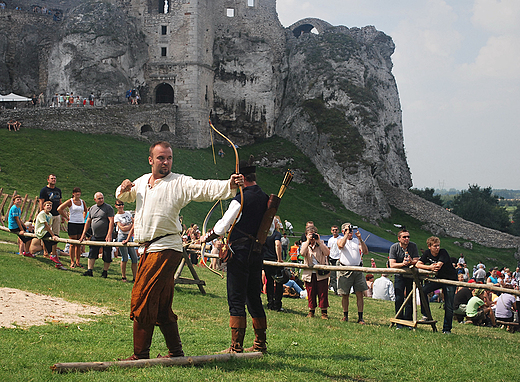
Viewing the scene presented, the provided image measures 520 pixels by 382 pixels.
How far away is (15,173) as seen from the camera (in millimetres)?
26672

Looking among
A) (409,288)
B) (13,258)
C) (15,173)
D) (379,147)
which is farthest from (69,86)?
(409,288)

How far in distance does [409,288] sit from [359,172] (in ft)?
117

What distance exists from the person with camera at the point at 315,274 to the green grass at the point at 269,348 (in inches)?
15.8

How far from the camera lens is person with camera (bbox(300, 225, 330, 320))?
10.2 metres

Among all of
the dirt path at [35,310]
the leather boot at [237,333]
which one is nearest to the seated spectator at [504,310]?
the leather boot at [237,333]

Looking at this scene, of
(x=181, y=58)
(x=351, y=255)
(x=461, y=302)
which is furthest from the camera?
(x=181, y=58)

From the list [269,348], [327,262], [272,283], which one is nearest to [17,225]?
[272,283]

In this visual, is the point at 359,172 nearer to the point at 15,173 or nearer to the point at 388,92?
the point at 388,92

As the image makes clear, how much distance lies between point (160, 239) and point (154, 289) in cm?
54

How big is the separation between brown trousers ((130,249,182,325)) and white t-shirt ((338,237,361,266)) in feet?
18.4

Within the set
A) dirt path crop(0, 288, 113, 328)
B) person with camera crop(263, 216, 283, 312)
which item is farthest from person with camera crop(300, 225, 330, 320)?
dirt path crop(0, 288, 113, 328)

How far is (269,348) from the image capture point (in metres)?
6.55

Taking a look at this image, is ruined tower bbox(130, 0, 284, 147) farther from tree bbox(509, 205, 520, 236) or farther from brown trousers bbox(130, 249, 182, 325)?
tree bbox(509, 205, 520, 236)

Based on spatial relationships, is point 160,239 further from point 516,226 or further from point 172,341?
point 516,226
